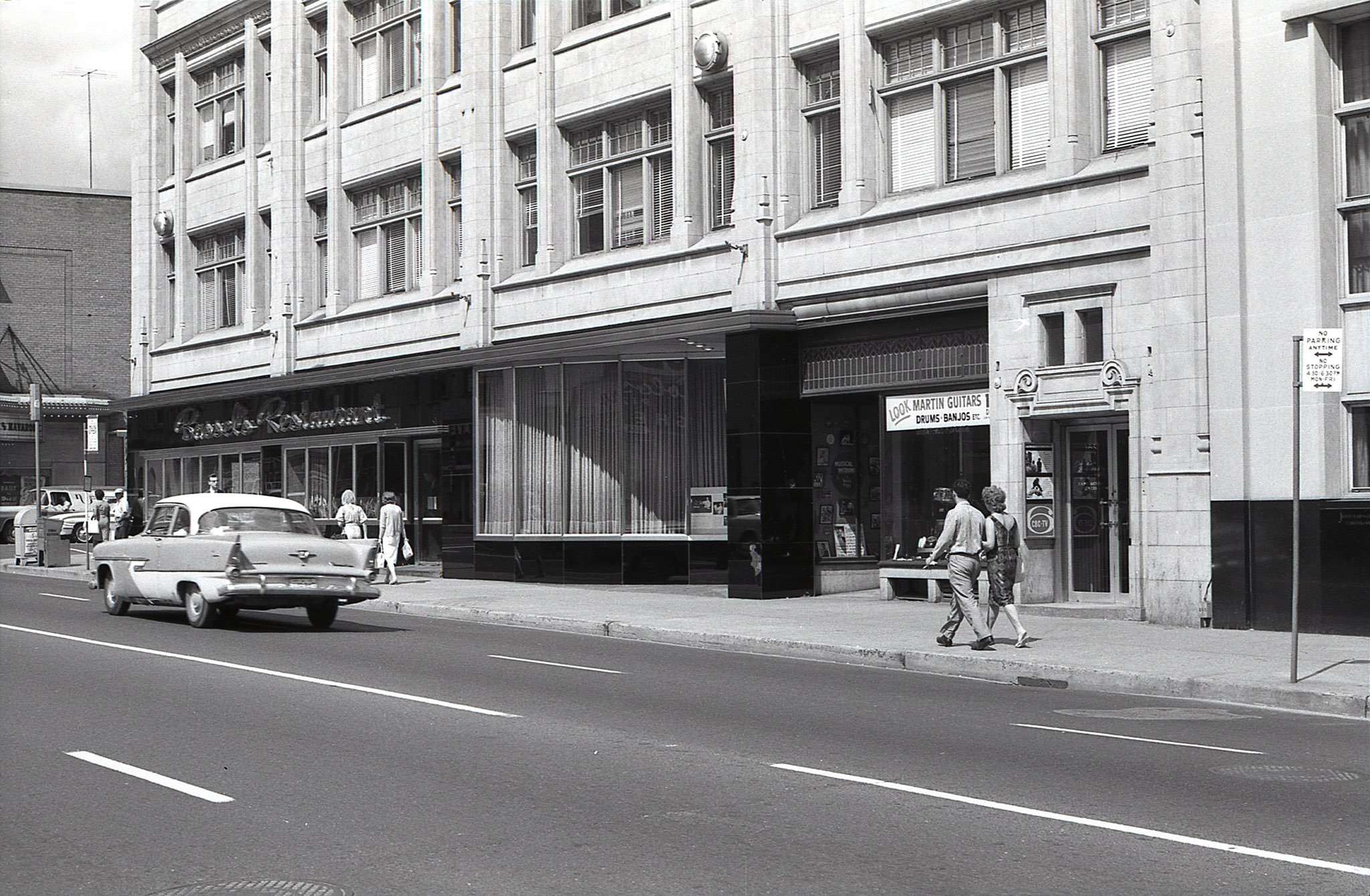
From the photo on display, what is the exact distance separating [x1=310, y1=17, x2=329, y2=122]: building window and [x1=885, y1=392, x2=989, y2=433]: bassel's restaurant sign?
56.4 ft

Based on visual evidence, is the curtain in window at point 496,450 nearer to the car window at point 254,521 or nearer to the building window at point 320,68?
the car window at point 254,521

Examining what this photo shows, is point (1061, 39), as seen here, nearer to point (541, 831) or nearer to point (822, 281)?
point (822, 281)

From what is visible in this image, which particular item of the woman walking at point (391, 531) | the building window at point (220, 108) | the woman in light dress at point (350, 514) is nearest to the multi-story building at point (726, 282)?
the building window at point (220, 108)

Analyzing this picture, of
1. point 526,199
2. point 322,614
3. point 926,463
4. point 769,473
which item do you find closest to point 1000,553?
point 926,463

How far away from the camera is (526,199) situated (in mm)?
29734

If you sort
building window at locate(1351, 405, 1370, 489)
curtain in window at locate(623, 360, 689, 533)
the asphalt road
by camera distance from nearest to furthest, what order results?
the asphalt road → building window at locate(1351, 405, 1370, 489) → curtain in window at locate(623, 360, 689, 533)

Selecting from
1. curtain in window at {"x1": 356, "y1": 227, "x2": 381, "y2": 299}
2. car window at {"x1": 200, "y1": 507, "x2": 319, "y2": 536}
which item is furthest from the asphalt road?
curtain in window at {"x1": 356, "y1": 227, "x2": 381, "y2": 299}

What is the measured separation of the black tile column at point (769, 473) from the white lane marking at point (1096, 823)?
14.6 m

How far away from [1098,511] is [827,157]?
23.0 ft

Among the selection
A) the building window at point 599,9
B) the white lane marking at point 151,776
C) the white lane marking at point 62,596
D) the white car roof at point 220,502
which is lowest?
the white lane marking at point 62,596

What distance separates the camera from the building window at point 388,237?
3247cm

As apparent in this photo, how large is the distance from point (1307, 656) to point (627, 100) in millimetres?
15427

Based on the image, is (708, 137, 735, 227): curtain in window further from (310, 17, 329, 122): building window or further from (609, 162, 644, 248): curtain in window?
(310, 17, 329, 122): building window

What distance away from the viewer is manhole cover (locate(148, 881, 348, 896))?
6461 mm
